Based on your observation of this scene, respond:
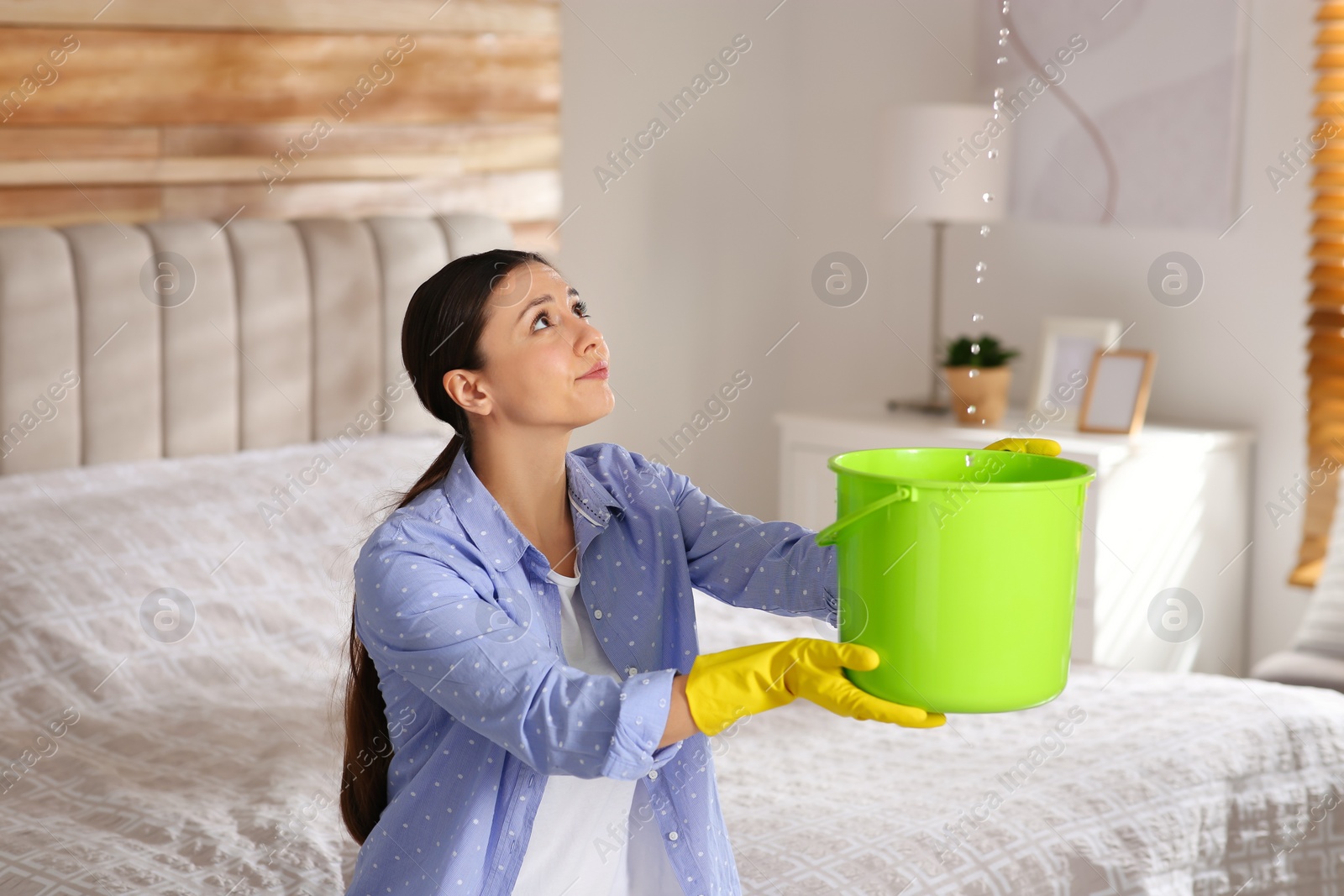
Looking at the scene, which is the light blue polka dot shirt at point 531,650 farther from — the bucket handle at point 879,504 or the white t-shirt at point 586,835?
the bucket handle at point 879,504

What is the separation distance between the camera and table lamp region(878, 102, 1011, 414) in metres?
3.32

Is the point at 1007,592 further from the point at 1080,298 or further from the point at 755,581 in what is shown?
the point at 1080,298

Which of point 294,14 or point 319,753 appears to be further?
point 294,14

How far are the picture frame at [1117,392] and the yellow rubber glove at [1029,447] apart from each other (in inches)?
79.1

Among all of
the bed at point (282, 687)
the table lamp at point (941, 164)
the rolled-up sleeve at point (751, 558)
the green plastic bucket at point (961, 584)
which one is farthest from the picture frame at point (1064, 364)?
the green plastic bucket at point (961, 584)

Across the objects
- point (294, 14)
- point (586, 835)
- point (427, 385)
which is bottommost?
point (586, 835)

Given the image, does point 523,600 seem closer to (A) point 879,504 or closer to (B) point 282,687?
(A) point 879,504

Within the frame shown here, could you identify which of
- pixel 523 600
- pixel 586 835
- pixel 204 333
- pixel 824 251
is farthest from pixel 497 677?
pixel 824 251

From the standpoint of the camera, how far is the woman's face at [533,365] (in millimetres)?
1340

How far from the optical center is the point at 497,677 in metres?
1.12

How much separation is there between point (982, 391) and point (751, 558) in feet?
6.80

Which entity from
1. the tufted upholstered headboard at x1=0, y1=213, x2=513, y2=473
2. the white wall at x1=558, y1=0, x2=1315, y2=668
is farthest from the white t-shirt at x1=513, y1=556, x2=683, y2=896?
the white wall at x1=558, y1=0, x2=1315, y2=668

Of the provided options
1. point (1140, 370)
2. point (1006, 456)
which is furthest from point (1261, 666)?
point (1006, 456)

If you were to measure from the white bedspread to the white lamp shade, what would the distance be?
134cm
